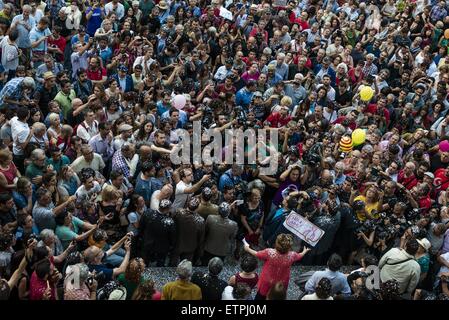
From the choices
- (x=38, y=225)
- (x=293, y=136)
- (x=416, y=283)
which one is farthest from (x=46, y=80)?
(x=416, y=283)

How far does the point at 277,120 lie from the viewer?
9703mm

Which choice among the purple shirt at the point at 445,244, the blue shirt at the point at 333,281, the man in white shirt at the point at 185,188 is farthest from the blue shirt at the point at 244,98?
the blue shirt at the point at 333,281

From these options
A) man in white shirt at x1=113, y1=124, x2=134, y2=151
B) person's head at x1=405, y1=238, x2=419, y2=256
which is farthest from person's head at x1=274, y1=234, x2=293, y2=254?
man in white shirt at x1=113, y1=124, x2=134, y2=151

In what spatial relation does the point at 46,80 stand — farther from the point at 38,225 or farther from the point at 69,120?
the point at 38,225

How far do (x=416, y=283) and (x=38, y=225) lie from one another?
159 inches

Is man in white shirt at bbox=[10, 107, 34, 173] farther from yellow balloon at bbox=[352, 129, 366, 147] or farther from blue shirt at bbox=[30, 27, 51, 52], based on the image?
yellow balloon at bbox=[352, 129, 366, 147]

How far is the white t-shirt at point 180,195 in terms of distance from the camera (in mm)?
7453

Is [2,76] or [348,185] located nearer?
[348,185]

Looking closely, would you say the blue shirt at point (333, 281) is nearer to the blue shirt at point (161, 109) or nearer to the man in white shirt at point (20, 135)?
the man in white shirt at point (20, 135)

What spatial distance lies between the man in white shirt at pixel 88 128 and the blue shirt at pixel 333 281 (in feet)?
11.1

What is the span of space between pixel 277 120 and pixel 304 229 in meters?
2.94

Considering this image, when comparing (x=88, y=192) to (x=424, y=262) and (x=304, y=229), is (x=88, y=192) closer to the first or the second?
(x=304, y=229)

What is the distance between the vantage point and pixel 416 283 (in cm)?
698

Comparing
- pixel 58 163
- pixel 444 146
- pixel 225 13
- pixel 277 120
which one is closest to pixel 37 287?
pixel 58 163
